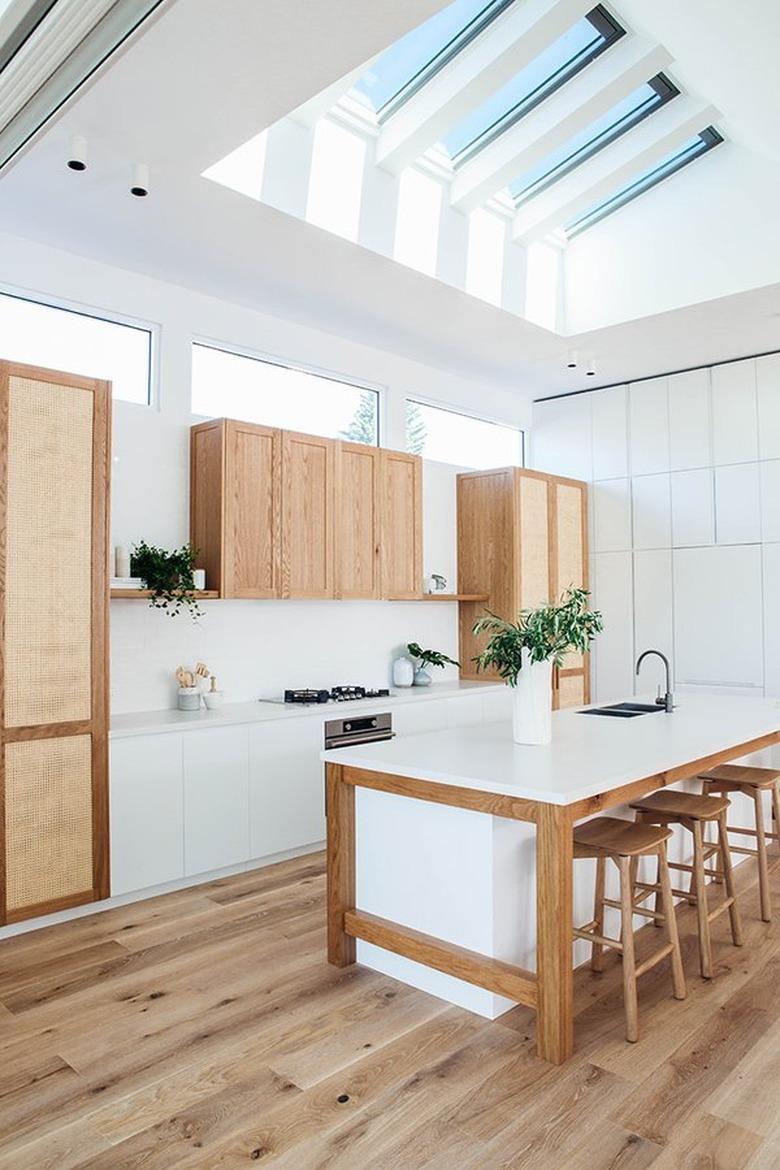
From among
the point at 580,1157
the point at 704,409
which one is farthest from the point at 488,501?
the point at 580,1157

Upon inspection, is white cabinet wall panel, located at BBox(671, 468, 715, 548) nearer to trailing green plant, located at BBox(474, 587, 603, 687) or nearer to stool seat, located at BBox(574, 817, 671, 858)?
trailing green plant, located at BBox(474, 587, 603, 687)

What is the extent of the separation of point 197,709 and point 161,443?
59.9 inches

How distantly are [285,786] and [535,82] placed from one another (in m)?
3.98

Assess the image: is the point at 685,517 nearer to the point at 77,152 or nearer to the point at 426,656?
the point at 426,656

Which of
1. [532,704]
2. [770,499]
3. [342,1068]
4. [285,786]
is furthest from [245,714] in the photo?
[770,499]

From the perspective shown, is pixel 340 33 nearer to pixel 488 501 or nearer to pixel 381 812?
pixel 381 812

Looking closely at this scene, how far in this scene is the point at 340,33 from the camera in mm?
2934

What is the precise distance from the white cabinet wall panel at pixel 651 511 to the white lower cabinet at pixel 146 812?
14.4ft

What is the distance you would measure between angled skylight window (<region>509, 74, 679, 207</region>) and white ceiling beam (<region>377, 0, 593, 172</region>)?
2.45 feet

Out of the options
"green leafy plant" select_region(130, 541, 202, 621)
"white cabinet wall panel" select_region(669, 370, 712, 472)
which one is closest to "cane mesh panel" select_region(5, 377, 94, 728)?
"green leafy plant" select_region(130, 541, 202, 621)

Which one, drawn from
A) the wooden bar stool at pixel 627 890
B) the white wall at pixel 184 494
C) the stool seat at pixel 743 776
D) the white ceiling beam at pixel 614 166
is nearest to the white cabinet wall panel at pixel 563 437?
the white wall at pixel 184 494

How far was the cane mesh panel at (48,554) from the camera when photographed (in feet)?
11.9

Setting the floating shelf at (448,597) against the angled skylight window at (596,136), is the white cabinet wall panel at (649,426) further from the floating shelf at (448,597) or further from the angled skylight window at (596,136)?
the angled skylight window at (596,136)

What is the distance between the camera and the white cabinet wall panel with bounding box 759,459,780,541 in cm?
625
